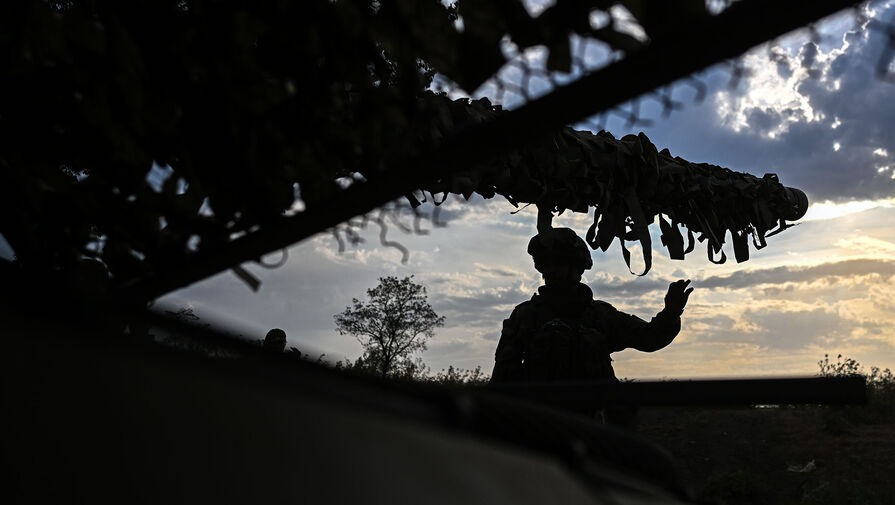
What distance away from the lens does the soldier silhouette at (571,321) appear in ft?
21.0

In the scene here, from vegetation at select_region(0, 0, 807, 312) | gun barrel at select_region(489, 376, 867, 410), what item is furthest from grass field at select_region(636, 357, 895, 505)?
vegetation at select_region(0, 0, 807, 312)

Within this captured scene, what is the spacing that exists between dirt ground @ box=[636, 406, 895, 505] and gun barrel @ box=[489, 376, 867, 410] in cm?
920

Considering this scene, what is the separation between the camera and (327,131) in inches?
51.5

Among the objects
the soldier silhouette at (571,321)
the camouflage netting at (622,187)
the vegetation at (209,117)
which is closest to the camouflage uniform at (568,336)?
the soldier silhouette at (571,321)

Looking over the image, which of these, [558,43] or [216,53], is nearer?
[558,43]

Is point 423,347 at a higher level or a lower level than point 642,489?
higher

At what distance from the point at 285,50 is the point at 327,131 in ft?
0.56

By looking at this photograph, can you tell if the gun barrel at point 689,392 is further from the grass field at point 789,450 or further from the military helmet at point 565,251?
the grass field at point 789,450

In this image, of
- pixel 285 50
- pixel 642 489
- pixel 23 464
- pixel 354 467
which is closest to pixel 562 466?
pixel 642 489

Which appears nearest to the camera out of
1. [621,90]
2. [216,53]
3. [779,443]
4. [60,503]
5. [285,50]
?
[60,503]

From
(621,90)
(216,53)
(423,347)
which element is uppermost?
(423,347)

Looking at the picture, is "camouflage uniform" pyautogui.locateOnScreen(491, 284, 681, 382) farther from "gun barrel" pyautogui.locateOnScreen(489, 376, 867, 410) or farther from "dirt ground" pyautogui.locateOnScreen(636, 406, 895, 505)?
"dirt ground" pyautogui.locateOnScreen(636, 406, 895, 505)

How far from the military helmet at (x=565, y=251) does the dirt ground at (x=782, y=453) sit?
18.2ft

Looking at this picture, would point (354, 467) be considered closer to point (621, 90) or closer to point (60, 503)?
point (60, 503)
